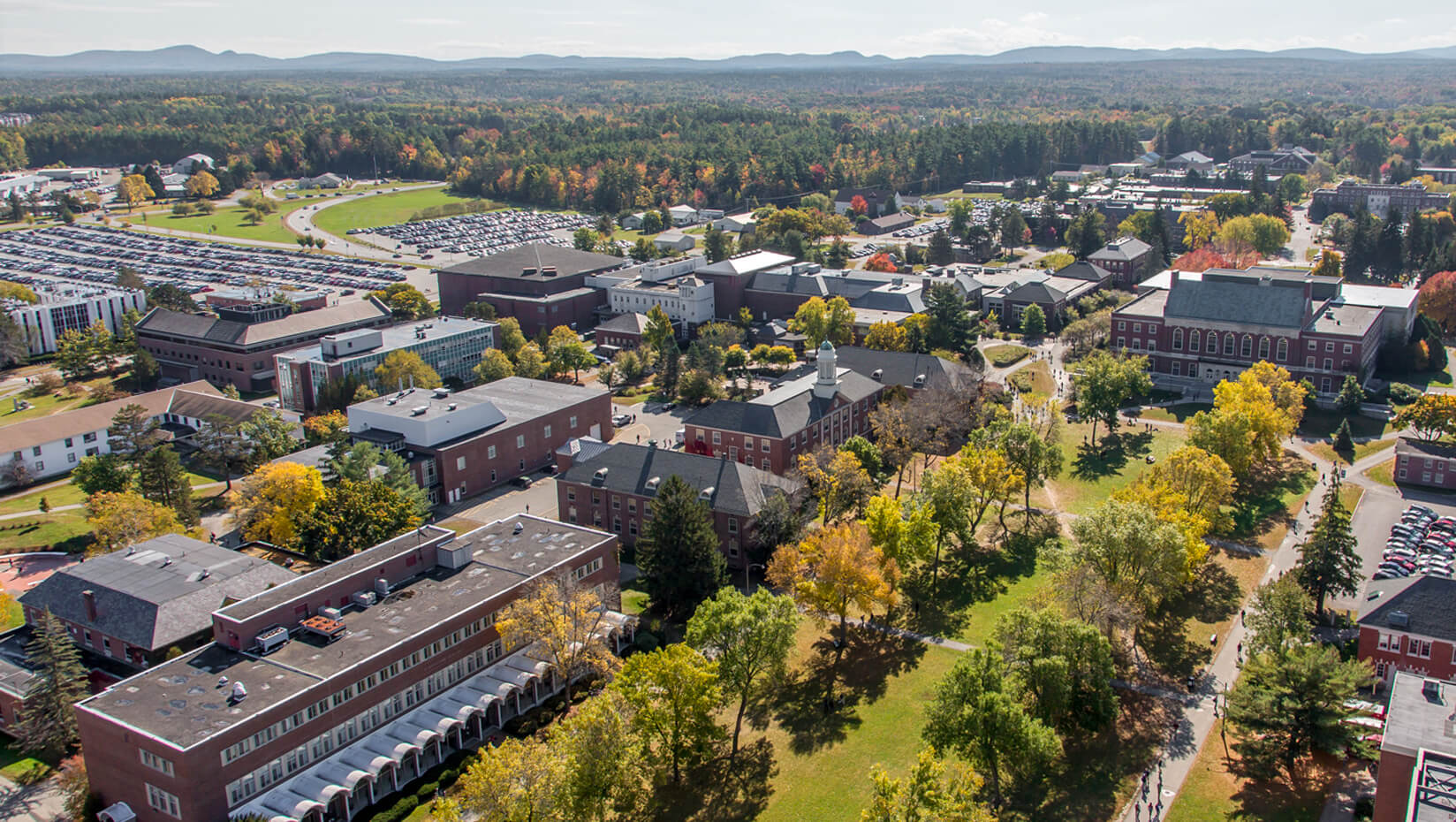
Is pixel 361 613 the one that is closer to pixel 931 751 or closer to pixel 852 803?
pixel 852 803

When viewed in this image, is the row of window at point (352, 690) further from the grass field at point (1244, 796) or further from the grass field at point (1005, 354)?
the grass field at point (1005, 354)

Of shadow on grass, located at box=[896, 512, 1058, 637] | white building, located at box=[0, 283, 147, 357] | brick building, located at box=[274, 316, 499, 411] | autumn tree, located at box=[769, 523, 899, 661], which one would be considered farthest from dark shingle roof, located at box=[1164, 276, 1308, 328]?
white building, located at box=[0, 283, 147, 357]

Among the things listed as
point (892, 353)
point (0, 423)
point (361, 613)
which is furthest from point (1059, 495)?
point (0, 423)

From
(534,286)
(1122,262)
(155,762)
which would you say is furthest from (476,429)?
(1122,262)

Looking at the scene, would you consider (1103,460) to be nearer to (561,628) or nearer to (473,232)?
(561,628)

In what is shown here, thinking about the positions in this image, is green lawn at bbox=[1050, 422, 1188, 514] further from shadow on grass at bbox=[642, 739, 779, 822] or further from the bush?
shadow on grass at bbox=[642, 739, 779, 822]

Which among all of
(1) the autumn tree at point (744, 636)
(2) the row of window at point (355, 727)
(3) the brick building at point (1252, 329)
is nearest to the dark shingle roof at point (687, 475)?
(1) the autumn tree at point (744, 636)
